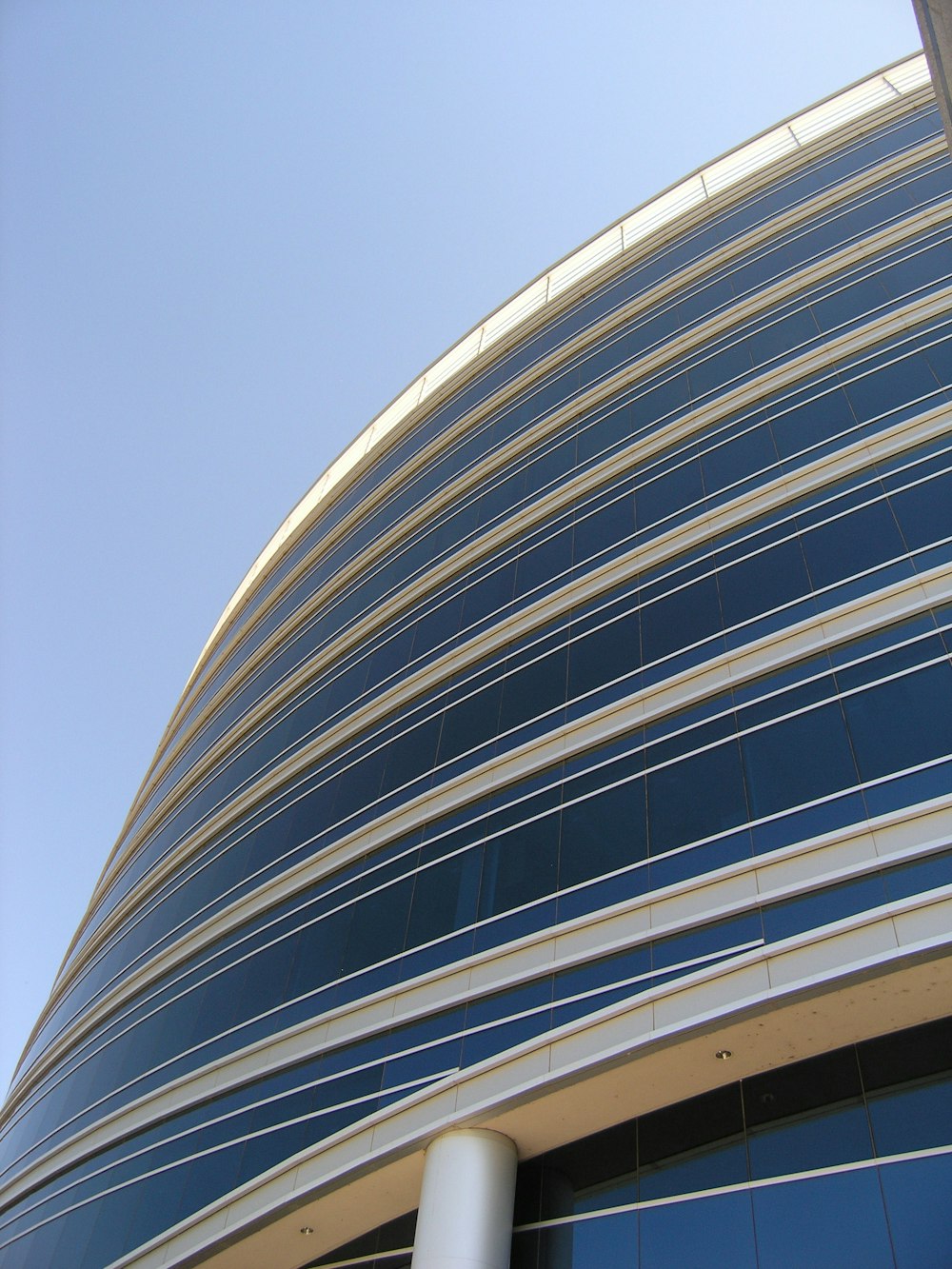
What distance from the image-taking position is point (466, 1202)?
1389cm

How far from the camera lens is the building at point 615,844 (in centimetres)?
1320

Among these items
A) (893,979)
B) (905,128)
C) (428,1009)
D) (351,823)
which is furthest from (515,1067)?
(905,128)

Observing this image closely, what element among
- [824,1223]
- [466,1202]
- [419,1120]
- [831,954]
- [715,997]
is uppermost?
[831,954]

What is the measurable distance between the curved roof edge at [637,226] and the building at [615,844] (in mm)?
534

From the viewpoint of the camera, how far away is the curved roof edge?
34031mm

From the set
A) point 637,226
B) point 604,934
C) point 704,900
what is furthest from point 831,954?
point 637,226

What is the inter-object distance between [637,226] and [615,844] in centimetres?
2859

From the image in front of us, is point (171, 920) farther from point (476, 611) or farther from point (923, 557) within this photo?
point (923, 557)

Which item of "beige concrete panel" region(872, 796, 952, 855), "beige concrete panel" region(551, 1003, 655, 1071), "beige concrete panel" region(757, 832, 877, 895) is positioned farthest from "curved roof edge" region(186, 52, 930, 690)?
"beige concrete panel" region(551, 1003, 655, 1071)

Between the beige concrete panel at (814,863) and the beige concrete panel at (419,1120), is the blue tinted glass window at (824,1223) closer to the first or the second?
the beige concrete panel at (814,863)

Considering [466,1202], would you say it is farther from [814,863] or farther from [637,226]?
[637,226]

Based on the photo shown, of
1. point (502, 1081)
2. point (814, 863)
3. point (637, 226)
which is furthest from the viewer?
point (637, 226)

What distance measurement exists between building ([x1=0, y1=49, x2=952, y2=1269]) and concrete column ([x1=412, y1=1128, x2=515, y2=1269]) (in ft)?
0.15

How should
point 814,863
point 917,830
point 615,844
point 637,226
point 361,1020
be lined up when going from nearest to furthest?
point 917,830, point 814,863, point 615,844, point 361,1020, point 637,226
